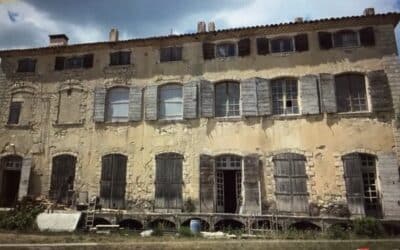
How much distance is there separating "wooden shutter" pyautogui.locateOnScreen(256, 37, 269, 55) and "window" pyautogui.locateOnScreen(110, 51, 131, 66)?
602 cm

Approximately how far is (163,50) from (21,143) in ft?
26.1

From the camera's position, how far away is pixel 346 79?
15031mm

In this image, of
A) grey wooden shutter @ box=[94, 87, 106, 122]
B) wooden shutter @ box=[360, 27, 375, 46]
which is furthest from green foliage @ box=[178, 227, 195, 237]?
wooden shutter @ box=[360, 27, 375, 46]

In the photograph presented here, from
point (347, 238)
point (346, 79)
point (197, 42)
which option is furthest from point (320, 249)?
point (197, 42)

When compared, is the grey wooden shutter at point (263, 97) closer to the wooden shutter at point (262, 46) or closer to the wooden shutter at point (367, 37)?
the wooden shutter at point (262, 46)

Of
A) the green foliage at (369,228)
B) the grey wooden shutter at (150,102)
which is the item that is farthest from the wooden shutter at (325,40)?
the grey wooden shutter at (150,102)

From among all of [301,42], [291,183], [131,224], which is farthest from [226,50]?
[131,224]

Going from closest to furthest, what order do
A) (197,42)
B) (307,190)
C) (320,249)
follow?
(320,249) < (307,190) < (197,42)

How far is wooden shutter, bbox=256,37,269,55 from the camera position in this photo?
15797 mm

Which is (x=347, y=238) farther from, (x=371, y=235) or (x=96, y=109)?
(x=96, y=109)

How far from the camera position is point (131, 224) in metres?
14.6

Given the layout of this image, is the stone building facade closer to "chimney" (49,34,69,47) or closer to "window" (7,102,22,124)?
"window" (7,102,22,124)

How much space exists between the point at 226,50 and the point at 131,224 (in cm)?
844

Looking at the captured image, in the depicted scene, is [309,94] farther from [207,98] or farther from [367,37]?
[207,98]
